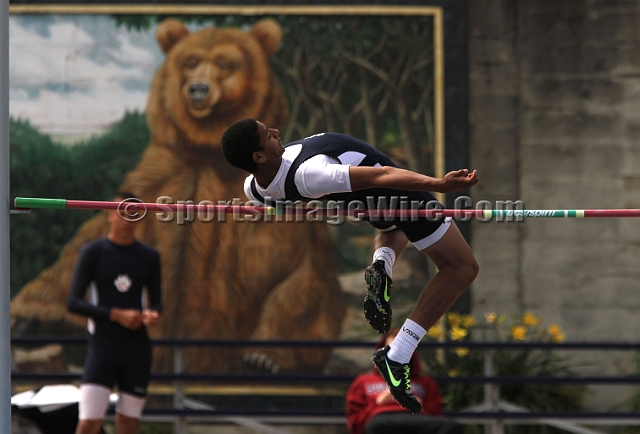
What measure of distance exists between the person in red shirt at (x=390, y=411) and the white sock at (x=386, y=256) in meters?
0.63

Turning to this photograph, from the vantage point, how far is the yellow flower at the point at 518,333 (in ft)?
24.3

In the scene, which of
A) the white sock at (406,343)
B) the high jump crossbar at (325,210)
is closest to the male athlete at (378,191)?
the white sock at (406,343)

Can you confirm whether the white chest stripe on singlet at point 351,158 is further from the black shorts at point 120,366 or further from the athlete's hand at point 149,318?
the black shorts at point 120,366

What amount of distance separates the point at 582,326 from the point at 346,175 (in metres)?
4.31

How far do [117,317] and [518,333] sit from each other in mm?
3496

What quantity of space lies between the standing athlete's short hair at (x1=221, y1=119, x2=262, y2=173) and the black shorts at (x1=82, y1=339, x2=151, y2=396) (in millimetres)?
1948

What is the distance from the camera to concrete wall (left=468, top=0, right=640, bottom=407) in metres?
7.80

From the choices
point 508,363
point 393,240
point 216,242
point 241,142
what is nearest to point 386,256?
point 393,240

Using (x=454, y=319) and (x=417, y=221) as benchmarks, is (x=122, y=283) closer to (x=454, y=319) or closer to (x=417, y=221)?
(x=417, y=221)

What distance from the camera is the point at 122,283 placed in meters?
5.84

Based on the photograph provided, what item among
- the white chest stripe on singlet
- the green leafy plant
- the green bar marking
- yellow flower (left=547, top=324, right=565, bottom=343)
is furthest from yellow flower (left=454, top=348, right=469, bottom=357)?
the green bar marking

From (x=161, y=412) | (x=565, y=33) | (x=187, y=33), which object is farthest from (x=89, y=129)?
(x=565, y=33)

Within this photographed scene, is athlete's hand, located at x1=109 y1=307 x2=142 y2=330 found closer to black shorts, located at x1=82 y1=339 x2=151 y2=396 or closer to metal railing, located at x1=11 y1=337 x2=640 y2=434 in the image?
black shorts, located at x1=82 y1=339 x2=151 y2=396

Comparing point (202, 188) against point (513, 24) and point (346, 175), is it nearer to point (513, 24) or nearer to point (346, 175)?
point (513, 24)
